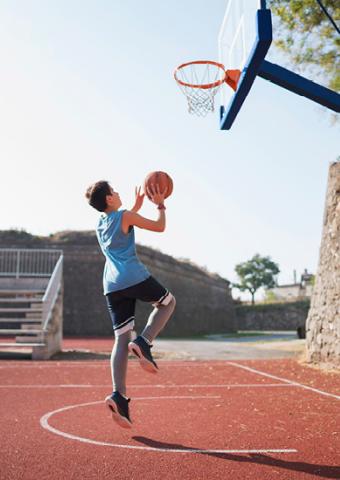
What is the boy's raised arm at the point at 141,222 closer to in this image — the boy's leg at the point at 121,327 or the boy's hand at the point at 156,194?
the boy's hand at the point at 156,194

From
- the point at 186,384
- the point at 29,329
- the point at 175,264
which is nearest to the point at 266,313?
the point at 175,264

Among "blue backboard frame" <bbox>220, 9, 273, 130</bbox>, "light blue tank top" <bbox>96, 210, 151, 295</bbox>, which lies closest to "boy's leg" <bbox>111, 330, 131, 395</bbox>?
"light blue tank top" <bbox>96, 210, 151, 295</bbox>

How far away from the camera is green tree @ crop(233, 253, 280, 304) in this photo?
96.8 meters

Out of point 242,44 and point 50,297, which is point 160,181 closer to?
point 242,44

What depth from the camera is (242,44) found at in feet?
23.1

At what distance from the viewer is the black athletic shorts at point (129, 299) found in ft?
14.8

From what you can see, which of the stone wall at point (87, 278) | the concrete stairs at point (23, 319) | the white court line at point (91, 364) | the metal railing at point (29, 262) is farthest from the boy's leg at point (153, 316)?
the stone wall at point (87, 278)

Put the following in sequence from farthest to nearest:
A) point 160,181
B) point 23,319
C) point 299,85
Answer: point 23,319, point 299,85, point 160,181

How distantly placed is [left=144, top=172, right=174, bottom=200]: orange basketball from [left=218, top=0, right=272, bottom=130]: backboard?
2392mm

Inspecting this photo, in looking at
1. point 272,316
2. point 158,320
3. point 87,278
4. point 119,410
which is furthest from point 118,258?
point 272,316

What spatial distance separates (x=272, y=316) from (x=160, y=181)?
55.7 meters

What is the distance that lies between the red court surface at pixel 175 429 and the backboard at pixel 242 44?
4.12m

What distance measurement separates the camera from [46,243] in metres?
29.8

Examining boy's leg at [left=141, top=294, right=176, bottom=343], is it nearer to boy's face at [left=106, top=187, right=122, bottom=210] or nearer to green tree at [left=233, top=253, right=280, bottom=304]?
boy's face at [left=106, top=187, right=122, bottom=210]
